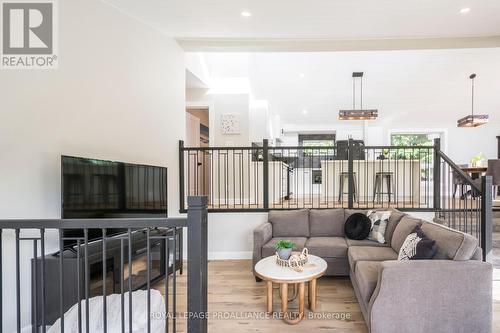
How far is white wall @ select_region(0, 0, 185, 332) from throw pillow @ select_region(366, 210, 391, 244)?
291 centimetres

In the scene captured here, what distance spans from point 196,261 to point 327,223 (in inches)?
119

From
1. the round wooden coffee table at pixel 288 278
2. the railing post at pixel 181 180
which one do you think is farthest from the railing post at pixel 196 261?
the railing post at pixel 181 180

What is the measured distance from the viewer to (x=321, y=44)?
4.52m

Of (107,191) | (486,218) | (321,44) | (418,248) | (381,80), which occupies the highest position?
(381,80)

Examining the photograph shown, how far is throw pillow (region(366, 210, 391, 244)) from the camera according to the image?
369 centimetres

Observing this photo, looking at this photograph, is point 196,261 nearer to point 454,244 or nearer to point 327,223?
point 454,244

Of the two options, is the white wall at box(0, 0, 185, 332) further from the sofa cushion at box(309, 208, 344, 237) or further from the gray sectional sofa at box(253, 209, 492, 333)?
the gray sectional sofa at box(253, 209, 492, 333)

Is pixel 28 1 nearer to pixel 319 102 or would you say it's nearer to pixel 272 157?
pixel 272 157

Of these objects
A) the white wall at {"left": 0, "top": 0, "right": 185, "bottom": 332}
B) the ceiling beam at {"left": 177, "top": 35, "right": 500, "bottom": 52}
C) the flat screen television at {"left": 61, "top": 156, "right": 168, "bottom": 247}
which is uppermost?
the ceiling beam at {"left": 177, "top": 35, "right": 500, "bottom": 52}

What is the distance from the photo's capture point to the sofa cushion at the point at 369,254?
3099 millimetres

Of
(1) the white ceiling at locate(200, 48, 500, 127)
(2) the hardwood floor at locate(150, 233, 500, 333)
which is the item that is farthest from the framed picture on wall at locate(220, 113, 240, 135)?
(2) the hardwood floor at locate(150, 233, 500, 333)

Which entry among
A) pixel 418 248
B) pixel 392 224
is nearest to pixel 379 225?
pixel 392 224

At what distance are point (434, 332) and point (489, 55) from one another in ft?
22.1

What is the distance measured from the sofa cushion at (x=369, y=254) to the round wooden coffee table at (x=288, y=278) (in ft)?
1.46
